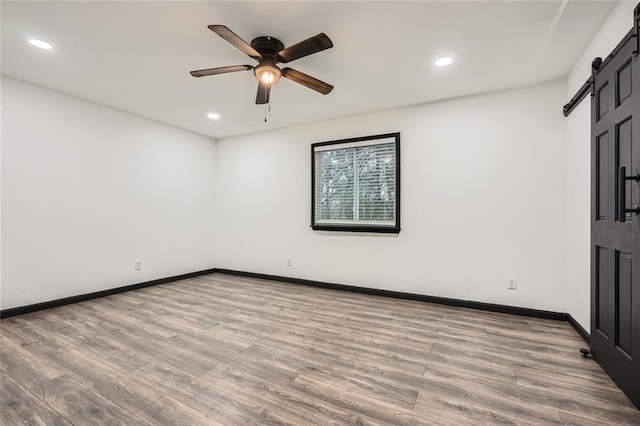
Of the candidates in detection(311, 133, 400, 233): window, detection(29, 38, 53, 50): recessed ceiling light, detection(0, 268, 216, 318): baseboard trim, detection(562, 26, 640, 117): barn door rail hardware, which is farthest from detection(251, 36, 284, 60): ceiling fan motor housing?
detection(0, 268, 216, 318): baseboard trim

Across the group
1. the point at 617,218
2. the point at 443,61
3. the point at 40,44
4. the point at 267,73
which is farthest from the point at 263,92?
the point at 617,218

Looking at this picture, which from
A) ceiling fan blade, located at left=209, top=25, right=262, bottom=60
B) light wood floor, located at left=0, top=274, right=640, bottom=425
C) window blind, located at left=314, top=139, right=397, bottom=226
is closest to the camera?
light wood floor, located at left=0, top=274, right=640, bottom=425

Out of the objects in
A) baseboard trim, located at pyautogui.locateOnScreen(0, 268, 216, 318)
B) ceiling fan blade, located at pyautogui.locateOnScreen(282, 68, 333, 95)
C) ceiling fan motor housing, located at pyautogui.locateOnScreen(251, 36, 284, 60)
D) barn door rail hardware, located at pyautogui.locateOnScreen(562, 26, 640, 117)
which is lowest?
baseboard trim, located at pyautogui.locateOnScreen(0, 268, 216, 318)

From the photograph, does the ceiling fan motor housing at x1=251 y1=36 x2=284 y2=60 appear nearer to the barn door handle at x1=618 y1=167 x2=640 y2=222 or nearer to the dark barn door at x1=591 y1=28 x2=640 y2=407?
the dark barn door at x1=591 y1=28 x2=640 y2=407

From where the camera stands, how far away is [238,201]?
5.34m

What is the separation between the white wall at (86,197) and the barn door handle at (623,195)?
16.9 ft

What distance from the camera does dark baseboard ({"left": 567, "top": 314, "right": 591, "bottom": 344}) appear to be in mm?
2486

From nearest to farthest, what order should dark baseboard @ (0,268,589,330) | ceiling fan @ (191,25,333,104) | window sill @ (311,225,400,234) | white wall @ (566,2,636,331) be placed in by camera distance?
ceiling fan @ (191,25,333,104) → white wall @ (566,2,636,331) → dark baseboard @ (0,268,589,330) → window sill @ (311,225,400,234)

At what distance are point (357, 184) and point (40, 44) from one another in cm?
359

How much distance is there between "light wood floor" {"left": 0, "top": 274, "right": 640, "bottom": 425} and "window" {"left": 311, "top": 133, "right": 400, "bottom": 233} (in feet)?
4.27

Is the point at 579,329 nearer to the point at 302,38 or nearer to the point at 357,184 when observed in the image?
the point at 357,184

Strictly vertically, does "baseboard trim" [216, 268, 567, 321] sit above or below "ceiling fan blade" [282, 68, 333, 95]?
below

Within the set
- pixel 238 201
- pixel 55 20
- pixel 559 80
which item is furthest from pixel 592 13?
pixel 238 201

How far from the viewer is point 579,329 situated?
8.74 ft
